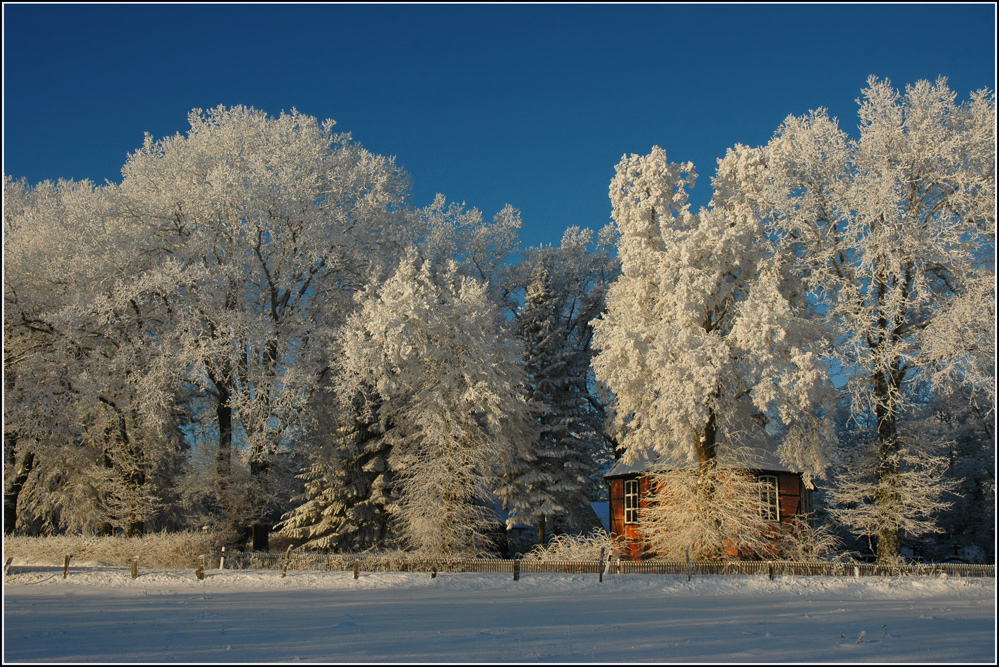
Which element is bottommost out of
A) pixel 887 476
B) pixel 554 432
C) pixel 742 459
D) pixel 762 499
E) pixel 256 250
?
pixel 762 499

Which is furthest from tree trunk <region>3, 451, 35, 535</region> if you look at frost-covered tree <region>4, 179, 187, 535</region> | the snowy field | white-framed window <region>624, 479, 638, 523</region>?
white-framed window <region>624, 479, 638, 523</region>

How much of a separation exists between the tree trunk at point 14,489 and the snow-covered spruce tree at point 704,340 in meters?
22.6

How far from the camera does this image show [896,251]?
2205 cm

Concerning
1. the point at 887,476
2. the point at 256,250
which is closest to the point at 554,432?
the point at 887,476

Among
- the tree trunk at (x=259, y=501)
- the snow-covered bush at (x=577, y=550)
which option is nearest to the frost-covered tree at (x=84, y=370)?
the tree trunk at (x=259, y=501)

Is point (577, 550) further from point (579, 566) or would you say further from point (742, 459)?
Answer: point (742, 459)

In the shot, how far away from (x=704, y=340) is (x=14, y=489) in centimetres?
2725

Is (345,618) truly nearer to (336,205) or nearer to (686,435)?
(686,435)

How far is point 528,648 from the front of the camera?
36.1ft

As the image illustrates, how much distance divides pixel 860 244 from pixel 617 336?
7842mm

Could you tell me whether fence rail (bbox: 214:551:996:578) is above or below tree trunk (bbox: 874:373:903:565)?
below

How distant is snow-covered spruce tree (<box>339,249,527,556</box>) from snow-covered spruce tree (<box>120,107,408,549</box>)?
2.76 meters

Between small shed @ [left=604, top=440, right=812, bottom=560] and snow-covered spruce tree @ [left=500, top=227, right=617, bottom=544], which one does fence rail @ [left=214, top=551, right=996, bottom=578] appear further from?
snow-covered spruce tree @ [left=500, top=227, right=617, bottom=544]

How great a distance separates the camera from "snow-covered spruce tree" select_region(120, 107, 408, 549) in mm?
26953
